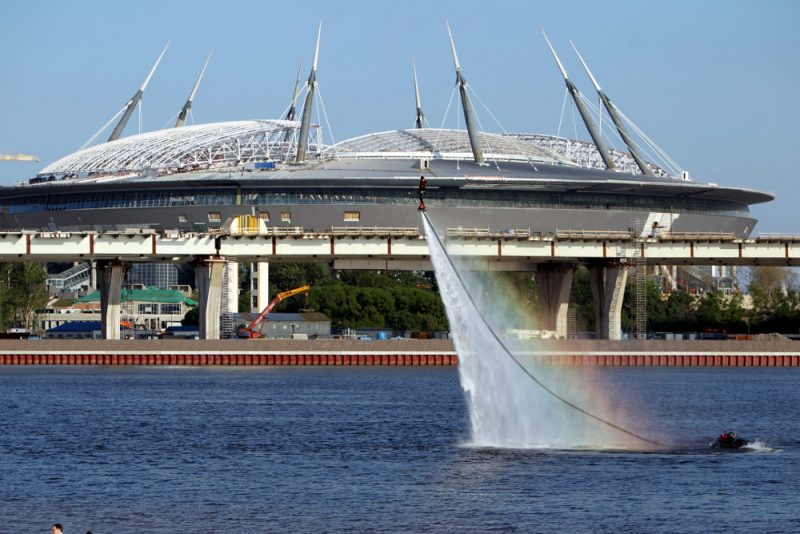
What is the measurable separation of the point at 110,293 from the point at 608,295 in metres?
44.8

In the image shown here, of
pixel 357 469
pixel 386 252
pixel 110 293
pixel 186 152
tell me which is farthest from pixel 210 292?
pixel 357 469

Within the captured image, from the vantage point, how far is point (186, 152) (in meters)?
188

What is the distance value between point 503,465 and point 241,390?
47793 millimetres

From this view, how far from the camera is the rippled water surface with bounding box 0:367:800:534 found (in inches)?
2039

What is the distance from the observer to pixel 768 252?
14600cm

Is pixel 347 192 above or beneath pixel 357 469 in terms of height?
above

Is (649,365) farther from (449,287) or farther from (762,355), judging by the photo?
(449,287)

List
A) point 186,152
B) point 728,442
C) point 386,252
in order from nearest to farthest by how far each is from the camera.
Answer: point 728,442, point 386,252, point 186,152

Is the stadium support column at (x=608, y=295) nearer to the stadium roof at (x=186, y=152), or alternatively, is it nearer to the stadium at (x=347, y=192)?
the stadium at (x=347, y=192)

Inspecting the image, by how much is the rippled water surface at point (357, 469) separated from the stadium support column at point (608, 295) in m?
43.7

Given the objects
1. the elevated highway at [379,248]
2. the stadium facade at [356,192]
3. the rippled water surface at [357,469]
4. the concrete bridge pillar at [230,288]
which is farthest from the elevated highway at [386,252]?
the rippled water surface at [357,469]

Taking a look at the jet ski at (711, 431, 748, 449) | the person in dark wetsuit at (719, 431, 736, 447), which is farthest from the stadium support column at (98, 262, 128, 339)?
the person in dark wetsuit at (719, 431, 736, 447)

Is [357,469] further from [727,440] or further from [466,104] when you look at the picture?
[466,104]

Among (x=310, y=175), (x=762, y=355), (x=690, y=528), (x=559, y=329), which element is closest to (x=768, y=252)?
(x=762, y=355)
